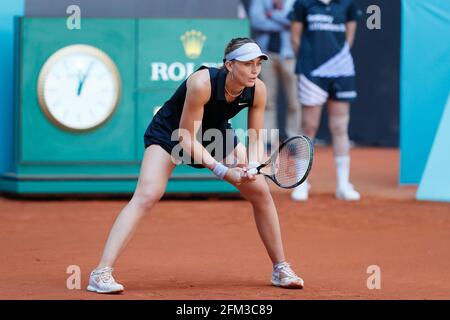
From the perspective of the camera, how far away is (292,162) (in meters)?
5.34

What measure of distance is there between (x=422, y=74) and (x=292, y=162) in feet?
14.2

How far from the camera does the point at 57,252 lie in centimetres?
665

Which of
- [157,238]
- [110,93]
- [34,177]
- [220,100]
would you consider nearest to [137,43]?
[110,93]

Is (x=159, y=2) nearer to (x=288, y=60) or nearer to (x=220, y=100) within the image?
(x=288, y=60)

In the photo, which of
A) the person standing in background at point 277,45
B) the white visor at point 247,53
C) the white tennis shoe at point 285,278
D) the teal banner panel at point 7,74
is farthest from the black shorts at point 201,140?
the person standing in background at point 277,45

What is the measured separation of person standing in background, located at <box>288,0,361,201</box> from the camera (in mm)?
8820

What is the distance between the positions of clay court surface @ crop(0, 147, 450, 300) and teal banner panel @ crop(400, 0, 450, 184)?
1.55ft

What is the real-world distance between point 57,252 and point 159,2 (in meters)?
3.12

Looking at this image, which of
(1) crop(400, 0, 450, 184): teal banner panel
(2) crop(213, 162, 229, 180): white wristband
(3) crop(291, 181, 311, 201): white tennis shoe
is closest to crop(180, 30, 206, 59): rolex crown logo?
(3) crop(291, 181, 311, 201): white tennis shoe

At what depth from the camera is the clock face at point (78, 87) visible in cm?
868

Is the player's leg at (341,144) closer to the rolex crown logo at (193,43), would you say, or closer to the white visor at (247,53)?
the rolex crown logo at (193,43)

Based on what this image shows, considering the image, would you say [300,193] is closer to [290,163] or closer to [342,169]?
[342,169]

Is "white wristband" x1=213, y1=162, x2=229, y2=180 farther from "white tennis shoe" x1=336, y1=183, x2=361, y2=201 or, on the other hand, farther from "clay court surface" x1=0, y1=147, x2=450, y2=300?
"white tennis shoe" x1=336, y1=183, x2=361, y2=201

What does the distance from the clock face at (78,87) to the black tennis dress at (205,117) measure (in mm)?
3390
